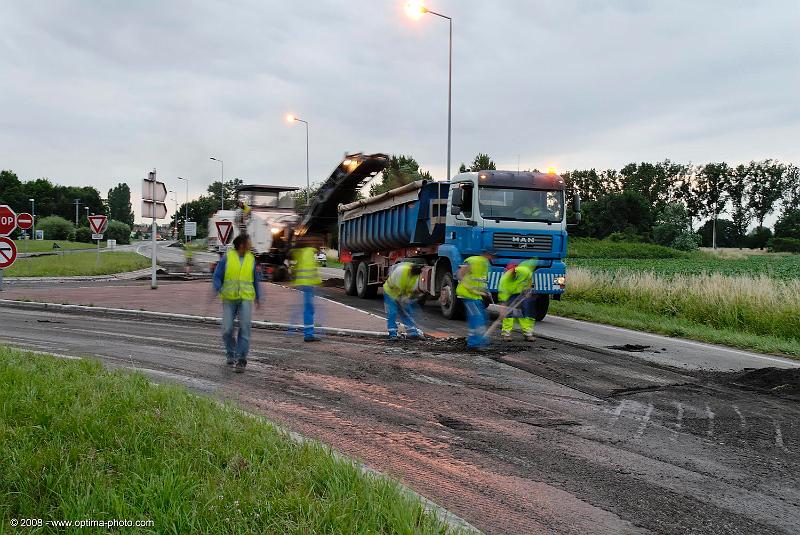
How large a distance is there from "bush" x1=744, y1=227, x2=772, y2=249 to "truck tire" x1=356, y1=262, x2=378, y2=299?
8320 centimetres

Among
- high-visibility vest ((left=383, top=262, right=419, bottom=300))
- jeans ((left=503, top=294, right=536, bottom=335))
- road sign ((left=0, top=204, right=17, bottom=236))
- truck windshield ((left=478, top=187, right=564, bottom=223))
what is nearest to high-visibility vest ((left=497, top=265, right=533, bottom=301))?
jeans ((left=503, top=294, right=536, bottom=335))

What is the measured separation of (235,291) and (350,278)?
44.2ft

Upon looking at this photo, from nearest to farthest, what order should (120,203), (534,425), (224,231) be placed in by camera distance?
(534,425) → (224,231) → (120,203)

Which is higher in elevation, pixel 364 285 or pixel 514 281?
pixel 514 281

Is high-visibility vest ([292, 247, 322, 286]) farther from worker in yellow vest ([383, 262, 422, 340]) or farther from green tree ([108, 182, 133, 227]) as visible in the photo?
green tree ([108, 182, 133, 227])

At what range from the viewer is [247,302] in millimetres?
8430

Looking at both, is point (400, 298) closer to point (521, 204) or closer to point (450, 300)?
point (450, 300)

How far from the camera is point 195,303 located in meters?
16.6

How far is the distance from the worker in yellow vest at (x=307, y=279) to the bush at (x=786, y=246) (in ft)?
239

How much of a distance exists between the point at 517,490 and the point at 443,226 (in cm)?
1137

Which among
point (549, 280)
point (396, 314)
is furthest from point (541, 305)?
point (396, 314)

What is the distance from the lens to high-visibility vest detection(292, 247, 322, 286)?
36.0 ft

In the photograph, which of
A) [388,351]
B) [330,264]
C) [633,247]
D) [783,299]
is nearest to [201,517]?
[388,351]

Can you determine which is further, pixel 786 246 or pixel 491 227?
pixel 786 246
